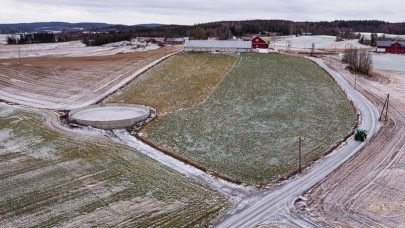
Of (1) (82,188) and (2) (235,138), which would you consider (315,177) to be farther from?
(1) (82,188)

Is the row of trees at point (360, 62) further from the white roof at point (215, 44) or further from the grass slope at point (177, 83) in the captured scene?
the grass slope at point (177, 83)

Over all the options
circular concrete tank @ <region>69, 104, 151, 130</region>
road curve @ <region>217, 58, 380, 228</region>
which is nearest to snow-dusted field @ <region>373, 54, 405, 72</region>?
road curve @ <region>217, 58, 380, 228</region>

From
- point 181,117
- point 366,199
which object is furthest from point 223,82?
point 366,199

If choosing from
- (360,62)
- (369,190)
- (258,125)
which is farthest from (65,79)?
(369,190)

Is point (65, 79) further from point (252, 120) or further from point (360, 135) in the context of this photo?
point (360, 135)

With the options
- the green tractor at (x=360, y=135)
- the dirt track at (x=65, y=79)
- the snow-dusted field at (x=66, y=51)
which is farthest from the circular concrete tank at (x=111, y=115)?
the snow-dusted field at (x=66, y=51)

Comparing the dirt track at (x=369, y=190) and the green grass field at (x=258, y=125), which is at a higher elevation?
the green grass field at (x=258, y=125)

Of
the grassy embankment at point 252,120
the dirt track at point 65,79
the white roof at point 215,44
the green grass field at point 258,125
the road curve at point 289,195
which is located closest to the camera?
the road curve at point 289,195

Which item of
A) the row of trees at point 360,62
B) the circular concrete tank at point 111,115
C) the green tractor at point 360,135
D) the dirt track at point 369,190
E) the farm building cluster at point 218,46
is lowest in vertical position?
the dirt track at point 369,190
